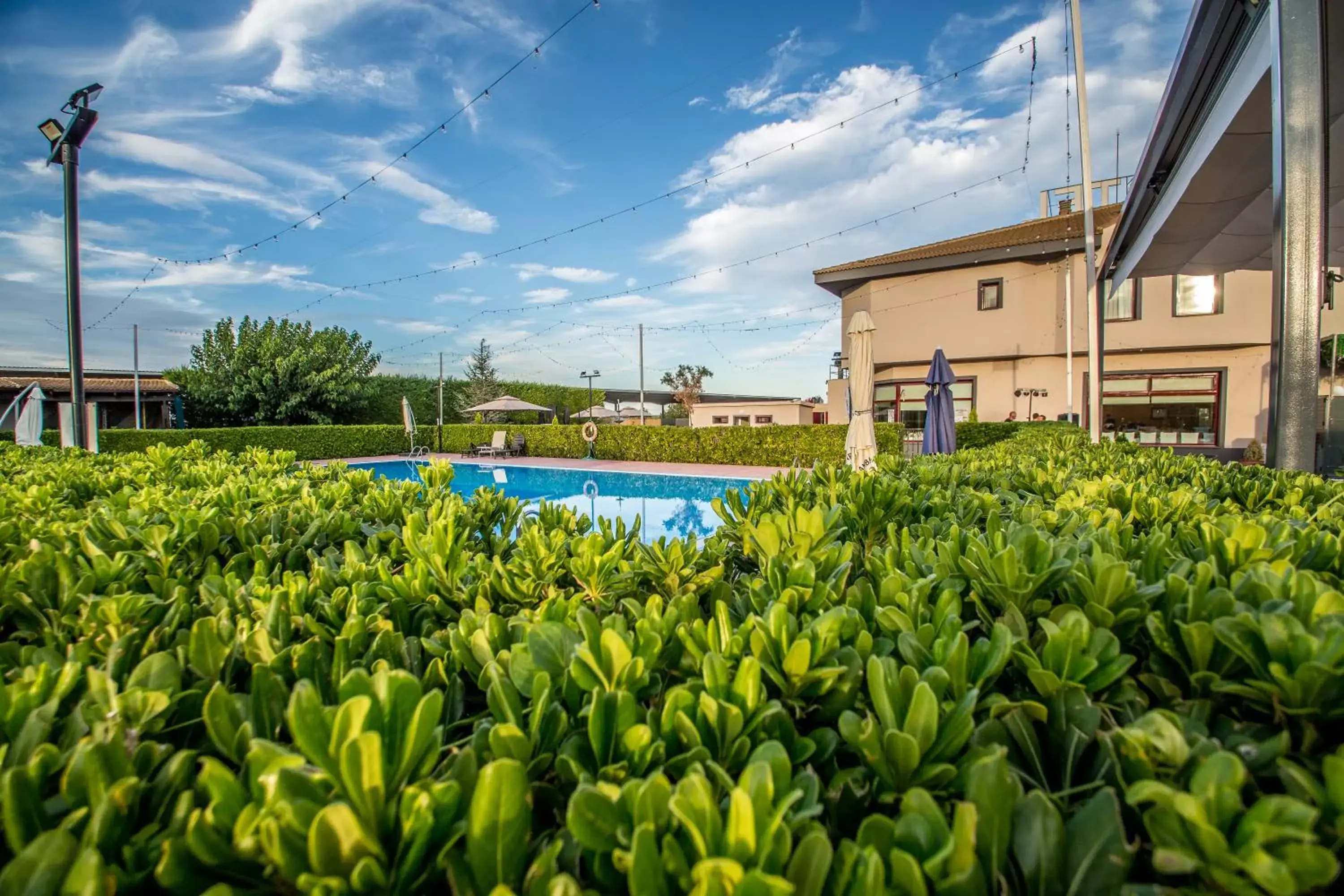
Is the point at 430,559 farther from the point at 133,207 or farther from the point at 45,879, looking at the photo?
the point at 133,207

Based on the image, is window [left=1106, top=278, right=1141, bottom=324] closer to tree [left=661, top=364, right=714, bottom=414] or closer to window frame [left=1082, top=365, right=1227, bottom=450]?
window frame [left=1082, top=365, right=1227, bottom=450]

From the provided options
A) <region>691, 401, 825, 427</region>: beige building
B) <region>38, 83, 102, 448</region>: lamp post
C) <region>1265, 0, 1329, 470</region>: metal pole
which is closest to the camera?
<region>1265, 0, 1329, 470</region>: metal pole

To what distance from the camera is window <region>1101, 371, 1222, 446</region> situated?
53.1 feet

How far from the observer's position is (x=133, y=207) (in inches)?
622

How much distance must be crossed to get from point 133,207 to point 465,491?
11838mm

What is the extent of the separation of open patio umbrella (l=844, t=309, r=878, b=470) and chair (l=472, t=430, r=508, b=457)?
1468cm

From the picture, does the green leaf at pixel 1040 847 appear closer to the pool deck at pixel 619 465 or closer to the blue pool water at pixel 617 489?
the blue pool water at pixel 617 489

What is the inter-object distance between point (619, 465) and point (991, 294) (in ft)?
39.1

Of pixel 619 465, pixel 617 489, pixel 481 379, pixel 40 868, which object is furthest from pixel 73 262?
pixel 481 379

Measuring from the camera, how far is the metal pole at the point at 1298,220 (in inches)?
119

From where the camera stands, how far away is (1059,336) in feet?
54.8

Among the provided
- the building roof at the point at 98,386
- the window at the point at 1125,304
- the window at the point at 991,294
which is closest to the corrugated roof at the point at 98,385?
the building roof at the point at 98,386

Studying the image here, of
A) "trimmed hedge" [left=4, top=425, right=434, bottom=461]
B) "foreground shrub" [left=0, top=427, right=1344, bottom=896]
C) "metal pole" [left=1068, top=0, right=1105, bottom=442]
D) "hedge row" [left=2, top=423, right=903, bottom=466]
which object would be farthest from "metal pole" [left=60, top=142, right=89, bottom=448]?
"metal pole" [left=1068, top=0, right=1105, bottom=442]

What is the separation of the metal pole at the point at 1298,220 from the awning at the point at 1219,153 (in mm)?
156
